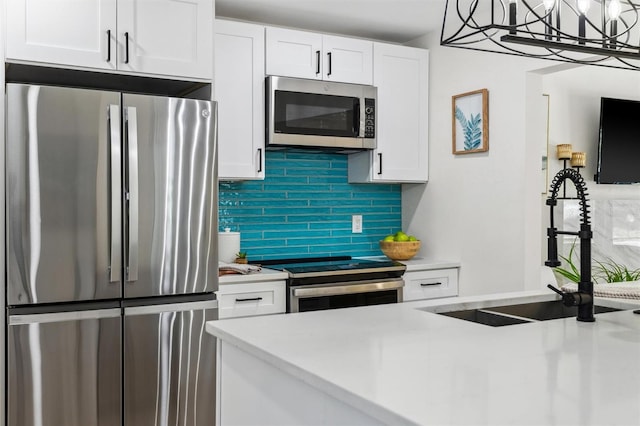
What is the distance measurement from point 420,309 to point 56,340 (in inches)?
62.3

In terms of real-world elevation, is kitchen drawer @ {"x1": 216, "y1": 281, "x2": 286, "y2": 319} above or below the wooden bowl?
below

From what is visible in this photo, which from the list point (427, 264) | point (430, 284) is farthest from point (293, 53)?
point (430, 284)

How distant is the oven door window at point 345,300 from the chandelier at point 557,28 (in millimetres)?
1455

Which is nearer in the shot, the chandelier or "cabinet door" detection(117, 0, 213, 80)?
the chandelier

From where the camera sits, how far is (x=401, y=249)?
4.10 meters

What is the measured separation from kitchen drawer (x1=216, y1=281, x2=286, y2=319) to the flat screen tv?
2689mm

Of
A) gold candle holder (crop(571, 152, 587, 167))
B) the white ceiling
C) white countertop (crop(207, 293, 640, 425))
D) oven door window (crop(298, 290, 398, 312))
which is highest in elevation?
the white ceiling

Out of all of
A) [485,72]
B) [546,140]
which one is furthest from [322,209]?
[546,140]

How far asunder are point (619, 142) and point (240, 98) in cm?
292

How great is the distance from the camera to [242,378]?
180 centimetres

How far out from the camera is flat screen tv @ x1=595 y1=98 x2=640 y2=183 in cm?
479

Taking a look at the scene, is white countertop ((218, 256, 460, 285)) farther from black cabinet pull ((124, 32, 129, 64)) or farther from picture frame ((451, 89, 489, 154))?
black cabinet pull ((124, 32, 129, 64))

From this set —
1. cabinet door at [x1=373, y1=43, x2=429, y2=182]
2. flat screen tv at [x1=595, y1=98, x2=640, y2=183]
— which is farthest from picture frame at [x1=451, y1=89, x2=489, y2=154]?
flat screen tv at [x1=595, y1=98, x2=640, y2=183]

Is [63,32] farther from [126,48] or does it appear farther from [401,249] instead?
[401,249]
